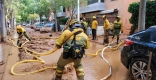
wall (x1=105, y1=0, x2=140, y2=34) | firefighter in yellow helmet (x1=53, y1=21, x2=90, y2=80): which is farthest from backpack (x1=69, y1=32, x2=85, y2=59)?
wall (x1=105, y1=0, x2=140, y2=34)

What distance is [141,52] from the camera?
465cm

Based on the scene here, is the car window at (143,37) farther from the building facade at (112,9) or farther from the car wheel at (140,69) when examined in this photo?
the building facade at (112,9)

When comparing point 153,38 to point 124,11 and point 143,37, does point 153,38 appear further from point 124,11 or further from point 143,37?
point 124,11

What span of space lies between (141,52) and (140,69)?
0.42 m

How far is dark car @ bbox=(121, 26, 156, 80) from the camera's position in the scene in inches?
176

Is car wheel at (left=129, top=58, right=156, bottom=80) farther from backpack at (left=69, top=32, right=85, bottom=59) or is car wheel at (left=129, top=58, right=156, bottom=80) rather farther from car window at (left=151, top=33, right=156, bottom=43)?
backpack at (left=69, top=32, right=85, bottom=59)

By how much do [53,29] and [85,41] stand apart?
2322 centimetres

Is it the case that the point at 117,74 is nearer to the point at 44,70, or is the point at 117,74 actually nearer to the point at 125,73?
the point at 125,73

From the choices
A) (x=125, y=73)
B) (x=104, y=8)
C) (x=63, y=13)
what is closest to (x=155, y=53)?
(x=125, y=73)

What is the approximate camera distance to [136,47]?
4820 mm

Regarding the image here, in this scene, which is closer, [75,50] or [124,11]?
[75,50]

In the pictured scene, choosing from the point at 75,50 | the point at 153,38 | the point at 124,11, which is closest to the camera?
the point at 75,50

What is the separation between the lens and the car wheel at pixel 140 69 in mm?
4412

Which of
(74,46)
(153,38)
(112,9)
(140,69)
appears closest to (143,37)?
(153,38)
